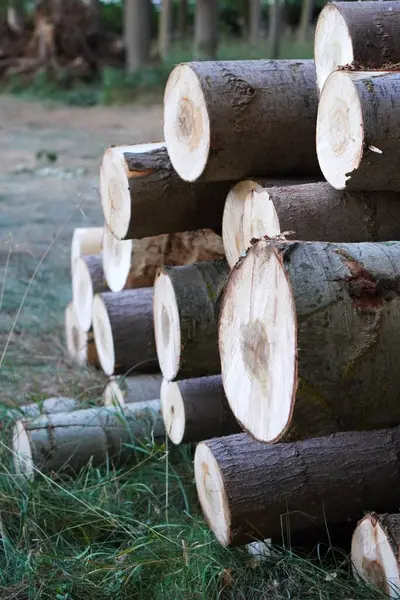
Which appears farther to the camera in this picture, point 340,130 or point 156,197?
point 156,197

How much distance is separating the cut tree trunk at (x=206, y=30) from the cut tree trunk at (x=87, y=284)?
1096 centimetres

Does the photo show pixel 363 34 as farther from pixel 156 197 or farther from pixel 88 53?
pixel 88 53

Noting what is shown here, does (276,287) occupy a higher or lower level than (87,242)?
higher

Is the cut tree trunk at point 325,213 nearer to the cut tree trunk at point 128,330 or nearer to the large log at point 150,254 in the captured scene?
the large log at point 150,254

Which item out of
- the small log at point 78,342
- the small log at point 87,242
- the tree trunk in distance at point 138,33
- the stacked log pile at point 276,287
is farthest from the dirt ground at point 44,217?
the tree trunk in distance at point 138,33

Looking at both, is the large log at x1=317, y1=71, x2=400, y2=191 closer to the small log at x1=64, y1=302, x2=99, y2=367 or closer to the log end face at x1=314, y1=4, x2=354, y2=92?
the log end face at x1=314, y1=4, x2=354, y2=92

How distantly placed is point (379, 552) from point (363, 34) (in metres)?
1.46

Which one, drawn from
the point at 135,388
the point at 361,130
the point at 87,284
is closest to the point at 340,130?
the point at 361,130

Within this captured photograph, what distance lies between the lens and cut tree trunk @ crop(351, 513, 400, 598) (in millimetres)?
2254

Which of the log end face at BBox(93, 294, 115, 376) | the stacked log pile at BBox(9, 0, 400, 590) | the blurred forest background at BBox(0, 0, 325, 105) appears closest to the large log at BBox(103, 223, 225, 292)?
the stacked log pile at BBox(9, 0, 400, 590)

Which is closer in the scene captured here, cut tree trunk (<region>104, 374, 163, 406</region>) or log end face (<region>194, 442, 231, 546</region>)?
log end face (<region>194, 442, 231, 546</region>)

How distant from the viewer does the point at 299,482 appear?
8.57 ft

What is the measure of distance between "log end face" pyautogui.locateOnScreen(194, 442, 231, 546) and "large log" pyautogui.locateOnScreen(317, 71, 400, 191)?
892 millimetres

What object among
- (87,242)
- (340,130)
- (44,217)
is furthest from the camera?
(44,217)
